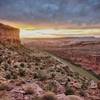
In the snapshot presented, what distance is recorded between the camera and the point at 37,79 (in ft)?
48.7

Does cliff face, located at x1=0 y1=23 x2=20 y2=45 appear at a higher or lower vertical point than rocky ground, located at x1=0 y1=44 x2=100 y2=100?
higher

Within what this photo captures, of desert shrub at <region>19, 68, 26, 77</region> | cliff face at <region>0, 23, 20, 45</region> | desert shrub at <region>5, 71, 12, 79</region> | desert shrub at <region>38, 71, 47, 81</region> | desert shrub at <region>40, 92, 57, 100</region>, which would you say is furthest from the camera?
cliff face at <region>0, 23, 20, 45</region>

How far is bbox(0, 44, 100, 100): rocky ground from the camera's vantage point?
1110 cm

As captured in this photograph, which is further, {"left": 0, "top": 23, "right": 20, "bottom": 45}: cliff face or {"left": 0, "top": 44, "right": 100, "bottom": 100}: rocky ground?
{"left": 0, "top": 23, "right": 20, "bottom": 45}: cliff face

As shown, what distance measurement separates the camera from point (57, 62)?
2048 cm

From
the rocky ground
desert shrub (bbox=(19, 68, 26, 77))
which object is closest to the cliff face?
the rocky ground

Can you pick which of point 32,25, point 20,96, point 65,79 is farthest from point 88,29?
point 20,96

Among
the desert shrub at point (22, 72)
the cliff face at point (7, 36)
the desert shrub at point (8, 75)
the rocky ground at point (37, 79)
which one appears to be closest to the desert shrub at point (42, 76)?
the rocky ground at point (37, 79)

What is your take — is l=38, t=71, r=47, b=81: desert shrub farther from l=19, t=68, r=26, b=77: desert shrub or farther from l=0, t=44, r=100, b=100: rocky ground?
l=19, t=68, r=26, b=77: desert shrub

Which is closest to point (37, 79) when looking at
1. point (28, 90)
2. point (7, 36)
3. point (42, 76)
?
point (42, 76)

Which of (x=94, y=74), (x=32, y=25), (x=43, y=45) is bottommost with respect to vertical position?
(x=94, y=74)

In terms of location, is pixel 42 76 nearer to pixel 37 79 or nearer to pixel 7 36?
pixel 37 79

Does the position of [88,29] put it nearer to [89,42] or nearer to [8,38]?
[89,42]

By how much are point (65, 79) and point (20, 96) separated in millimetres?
5699
